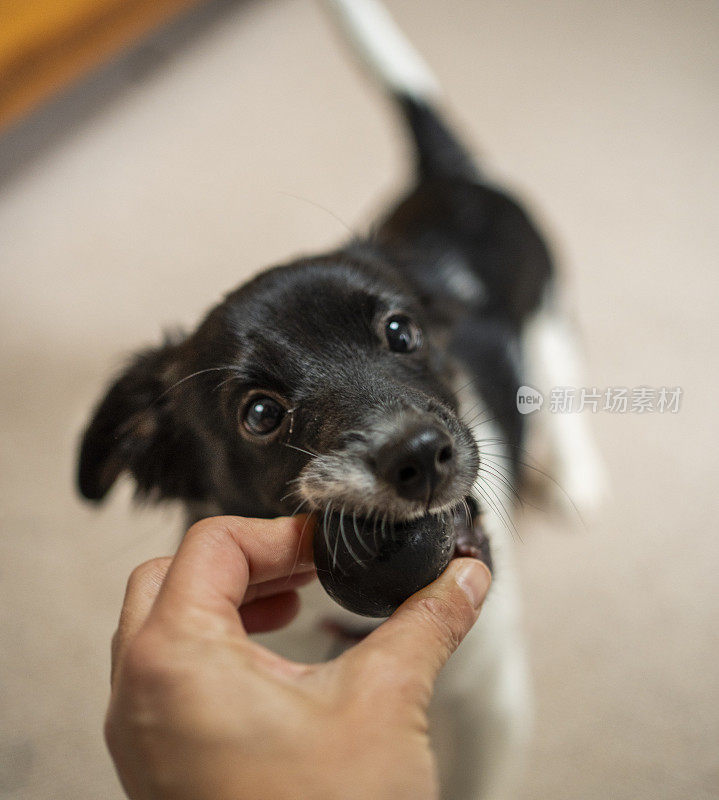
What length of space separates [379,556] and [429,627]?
0.36ft

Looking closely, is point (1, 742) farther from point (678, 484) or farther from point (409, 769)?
point (678, 484)

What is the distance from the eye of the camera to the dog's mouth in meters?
0.85

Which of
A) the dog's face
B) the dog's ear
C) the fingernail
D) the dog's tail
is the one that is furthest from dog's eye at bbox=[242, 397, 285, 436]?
the dog's tail

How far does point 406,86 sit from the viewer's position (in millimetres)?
2217

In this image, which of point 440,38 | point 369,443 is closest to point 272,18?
point 440,38

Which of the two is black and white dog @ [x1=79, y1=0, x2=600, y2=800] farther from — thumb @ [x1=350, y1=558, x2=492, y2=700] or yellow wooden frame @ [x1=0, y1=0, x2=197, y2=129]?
yellow wooden frame @ [x1=0, y1=0, x2=197, y2=129]

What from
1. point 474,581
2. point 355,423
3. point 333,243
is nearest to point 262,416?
point 355,423

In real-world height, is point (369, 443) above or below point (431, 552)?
above

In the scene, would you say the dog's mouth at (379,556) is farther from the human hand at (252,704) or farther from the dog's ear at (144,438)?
the dog's ear at (144,438)

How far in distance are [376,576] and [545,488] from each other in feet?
4.86

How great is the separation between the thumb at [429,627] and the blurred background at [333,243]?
708mm

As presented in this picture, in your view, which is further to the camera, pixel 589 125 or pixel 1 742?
pixel 589 125

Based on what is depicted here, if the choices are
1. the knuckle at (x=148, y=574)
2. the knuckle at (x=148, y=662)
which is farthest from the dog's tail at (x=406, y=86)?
the knuckle at (x=148, y=662)

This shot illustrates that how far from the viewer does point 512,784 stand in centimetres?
145
